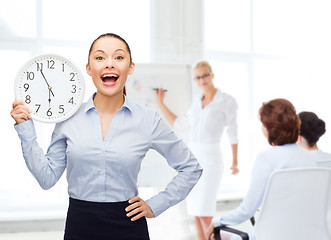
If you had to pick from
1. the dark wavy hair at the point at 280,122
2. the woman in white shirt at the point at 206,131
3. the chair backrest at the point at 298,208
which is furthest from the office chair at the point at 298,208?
the woman in white shirt at the point at 206,131

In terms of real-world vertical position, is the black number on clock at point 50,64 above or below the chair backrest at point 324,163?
above

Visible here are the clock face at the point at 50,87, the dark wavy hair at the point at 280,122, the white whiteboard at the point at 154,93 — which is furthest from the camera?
the white whiteboard at the point at 154,93

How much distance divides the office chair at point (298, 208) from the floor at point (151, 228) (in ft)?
7.30

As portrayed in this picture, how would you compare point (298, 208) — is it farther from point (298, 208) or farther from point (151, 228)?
point (151, 228)

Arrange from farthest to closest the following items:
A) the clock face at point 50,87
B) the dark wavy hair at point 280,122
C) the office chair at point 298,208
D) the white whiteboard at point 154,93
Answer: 1. the white whiteboard at point 154,93
2. the dark wavy hair at point 280,122
3. the office chair at point 298,208
4. the clock face at point 50,87

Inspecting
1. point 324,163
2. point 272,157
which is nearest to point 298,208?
point 272,157

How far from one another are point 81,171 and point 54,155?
0.14 metres

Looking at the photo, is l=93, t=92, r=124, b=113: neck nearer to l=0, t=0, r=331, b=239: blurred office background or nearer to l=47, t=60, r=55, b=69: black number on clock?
l=47, t=60, r=55, b=69: black number on clock

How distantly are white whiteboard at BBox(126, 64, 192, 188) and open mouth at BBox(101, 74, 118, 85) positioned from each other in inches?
83.6

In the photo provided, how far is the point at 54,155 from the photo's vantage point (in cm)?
150

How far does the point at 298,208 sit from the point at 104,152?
0.92 m

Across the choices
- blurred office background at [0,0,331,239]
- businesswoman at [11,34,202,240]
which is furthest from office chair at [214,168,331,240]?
blurred office background at [0,0,331,239]

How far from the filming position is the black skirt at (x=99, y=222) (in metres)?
1.41

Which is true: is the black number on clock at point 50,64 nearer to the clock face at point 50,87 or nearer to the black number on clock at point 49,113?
the clock face at point 50,87
